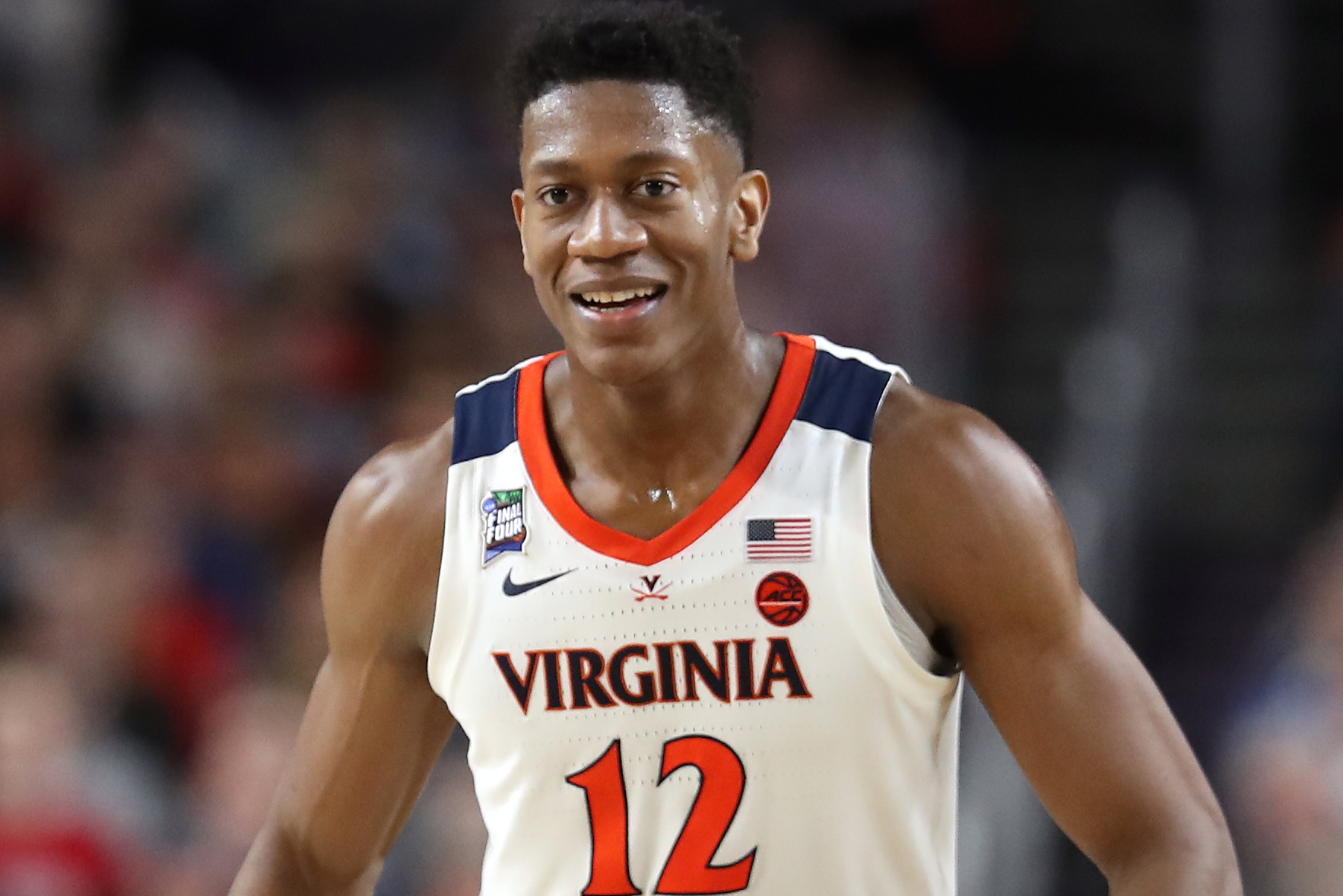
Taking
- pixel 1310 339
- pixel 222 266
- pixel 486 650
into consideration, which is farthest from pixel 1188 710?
pixel 486 650

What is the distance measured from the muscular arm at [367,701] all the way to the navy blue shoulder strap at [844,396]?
569 millimetres

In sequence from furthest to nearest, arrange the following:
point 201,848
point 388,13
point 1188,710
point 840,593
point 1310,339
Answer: point 388,13 → point 1310,339 → point 1188,710 → point 201,848 → point 840,593

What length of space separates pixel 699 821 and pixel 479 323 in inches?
167

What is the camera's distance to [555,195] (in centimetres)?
260

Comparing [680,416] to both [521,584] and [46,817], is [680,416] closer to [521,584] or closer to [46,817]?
[521,584]

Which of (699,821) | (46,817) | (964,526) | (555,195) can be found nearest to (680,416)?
(555,195)

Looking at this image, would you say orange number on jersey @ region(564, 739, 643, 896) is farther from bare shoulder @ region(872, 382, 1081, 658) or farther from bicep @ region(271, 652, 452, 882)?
bare shoulder @ region(872, 382, 1081, 658)

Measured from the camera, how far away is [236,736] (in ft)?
17.1

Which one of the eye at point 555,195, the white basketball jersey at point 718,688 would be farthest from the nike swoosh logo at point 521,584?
the eye at point 555,195

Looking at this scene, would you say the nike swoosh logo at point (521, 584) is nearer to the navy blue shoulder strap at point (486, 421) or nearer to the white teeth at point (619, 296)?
the navy blue shoulder strap at point (486, 421)

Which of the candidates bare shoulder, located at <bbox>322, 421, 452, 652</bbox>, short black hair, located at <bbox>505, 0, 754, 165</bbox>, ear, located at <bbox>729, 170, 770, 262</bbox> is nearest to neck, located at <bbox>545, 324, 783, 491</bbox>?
ear, located at <bbox>729, 170, 770, 262</bbox>

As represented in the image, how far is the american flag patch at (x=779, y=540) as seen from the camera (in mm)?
2574

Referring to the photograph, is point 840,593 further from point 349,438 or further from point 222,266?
point 222,266

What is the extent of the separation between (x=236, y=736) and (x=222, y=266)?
2249 millimetres
